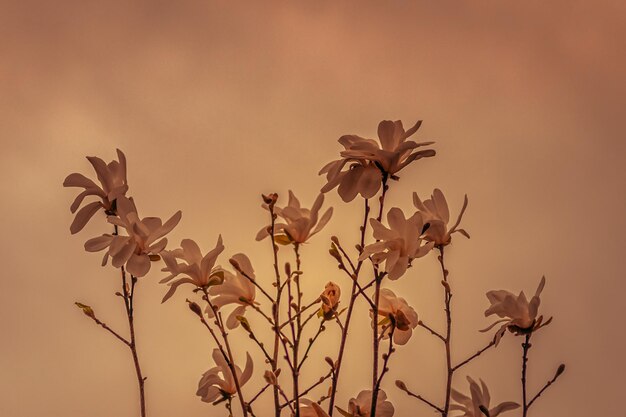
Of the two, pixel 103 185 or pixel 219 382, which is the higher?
pixel 103 185

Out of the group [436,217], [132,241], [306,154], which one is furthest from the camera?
[306,154]

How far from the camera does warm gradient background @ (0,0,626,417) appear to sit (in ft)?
5.29

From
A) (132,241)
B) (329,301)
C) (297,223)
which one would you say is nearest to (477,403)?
(329,301)

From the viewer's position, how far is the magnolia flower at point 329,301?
1.11 m

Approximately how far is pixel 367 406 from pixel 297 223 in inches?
10.3

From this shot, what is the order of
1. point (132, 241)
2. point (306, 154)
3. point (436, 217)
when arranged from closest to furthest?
point (132, 241), point (436, 217), point (306, 154)

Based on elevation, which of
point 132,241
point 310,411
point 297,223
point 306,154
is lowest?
point 310,411

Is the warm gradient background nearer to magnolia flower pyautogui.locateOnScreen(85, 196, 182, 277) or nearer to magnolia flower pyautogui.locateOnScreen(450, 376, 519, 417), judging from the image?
magnolia flower pyautogui.locateOnScreen(450, 376, 519, 417)

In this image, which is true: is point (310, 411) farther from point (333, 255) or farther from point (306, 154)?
point (306, 154)

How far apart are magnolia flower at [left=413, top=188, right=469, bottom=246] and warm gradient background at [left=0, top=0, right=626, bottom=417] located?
474mm

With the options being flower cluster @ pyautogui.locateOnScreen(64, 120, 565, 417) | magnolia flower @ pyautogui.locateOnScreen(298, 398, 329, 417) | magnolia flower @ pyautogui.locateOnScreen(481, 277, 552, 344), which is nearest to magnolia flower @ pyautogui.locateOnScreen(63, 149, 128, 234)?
flower cluster @ pyautogui.locateOnScreen(64, 120, 565, 417)

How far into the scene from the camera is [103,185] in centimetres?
105

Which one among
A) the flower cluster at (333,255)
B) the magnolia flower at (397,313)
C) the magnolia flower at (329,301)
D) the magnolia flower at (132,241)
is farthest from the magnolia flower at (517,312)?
the magnolia flower at (132,241)

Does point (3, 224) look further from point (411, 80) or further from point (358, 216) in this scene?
point (411, 80)
